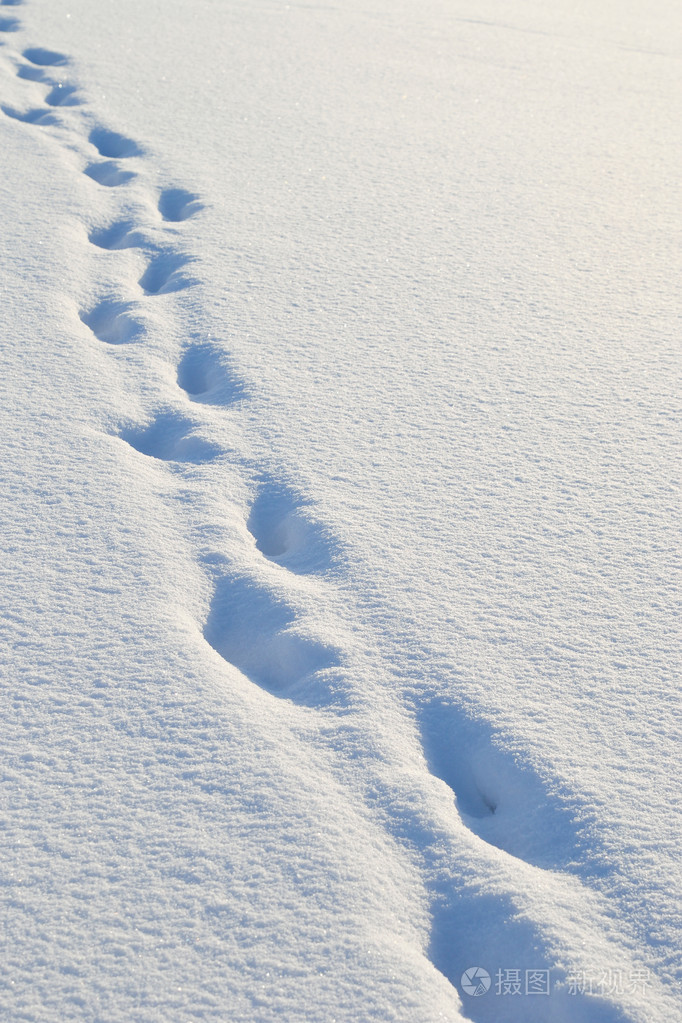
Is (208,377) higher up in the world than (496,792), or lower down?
higher up

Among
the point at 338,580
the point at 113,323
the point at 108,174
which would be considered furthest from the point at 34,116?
the point at 338,580

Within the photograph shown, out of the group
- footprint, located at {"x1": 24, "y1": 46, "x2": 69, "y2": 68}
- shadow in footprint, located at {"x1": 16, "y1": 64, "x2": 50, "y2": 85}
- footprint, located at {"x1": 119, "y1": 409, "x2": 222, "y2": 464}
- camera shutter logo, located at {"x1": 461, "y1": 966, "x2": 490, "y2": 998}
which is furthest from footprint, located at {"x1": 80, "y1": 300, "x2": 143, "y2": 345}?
footprint, located at {"x1": 24, "y1": 46, "x2": 69, "y2": 68}

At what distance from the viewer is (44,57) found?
3.58 meters

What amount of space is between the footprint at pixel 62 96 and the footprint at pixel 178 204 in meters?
0.90

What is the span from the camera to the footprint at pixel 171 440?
1674mm

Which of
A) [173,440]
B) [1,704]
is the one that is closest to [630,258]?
[173,440]

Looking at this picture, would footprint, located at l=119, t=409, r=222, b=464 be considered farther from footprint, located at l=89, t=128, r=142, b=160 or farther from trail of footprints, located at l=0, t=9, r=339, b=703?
footprint, located at l=89, t=128, r=142, b=160

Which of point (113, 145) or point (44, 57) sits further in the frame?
point (44, 57)

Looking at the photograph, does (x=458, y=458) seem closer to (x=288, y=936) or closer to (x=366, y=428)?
(x=366, y=428)

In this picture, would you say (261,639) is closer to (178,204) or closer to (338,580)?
(338,580)

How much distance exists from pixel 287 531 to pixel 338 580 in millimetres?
163

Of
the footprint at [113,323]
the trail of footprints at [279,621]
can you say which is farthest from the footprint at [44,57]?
the footprint at [113,323]

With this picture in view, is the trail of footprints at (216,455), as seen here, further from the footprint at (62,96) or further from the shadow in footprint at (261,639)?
the footprint at (62,96)

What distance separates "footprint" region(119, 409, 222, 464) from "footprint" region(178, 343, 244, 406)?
0.33ft
